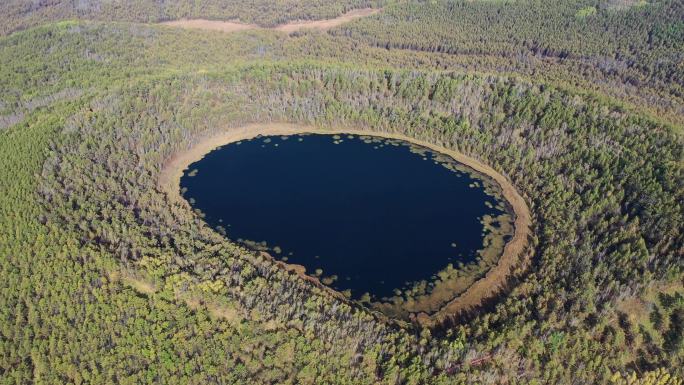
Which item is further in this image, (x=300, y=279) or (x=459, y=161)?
(x=459, y=161)

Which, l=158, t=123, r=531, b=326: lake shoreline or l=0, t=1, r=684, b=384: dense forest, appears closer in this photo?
l=0, t=1, r=684, b=384: dense forest

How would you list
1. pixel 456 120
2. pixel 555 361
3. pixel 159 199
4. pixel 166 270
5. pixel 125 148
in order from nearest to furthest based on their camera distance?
1. pixel 555 361
2. pixel 166 270
3. pixel 159 199
4. pixel 125 148
5. pixel 456 120

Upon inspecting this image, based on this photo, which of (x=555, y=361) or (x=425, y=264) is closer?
(x=555, y=361)

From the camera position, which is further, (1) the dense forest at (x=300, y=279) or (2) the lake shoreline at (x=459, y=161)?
(2) the lake shoreline at (x=459, y=161)

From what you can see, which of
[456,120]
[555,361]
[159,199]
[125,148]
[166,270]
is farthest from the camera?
[456,120]

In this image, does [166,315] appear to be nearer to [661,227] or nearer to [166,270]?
[166,270]

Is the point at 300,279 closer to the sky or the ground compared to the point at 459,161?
closer to the sky

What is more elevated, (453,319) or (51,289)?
(51,289)

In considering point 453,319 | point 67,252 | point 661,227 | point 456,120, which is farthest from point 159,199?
point 661,227
